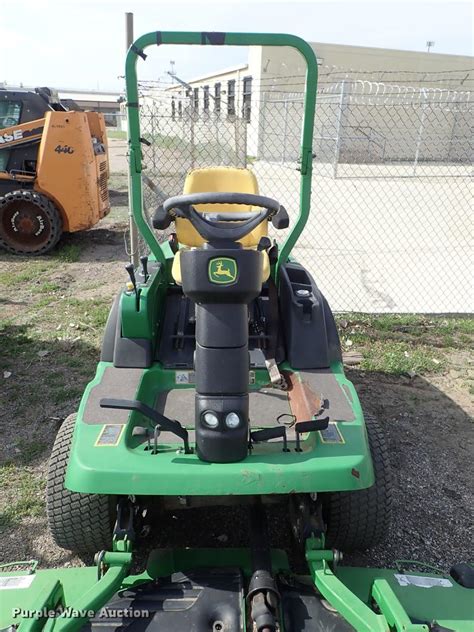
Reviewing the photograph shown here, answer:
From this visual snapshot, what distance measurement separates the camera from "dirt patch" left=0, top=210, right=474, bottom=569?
2.46 m

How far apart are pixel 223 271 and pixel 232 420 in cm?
49

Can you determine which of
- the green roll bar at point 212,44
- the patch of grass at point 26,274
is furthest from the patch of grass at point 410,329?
the patch of grass at point 26,274

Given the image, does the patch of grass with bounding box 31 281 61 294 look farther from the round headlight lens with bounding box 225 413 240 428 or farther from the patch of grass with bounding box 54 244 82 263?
the round headlight lens with bounding box 225 413 240 428

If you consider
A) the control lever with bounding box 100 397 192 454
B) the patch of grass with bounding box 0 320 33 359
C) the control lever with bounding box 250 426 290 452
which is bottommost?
the patch of grass with bounding box 0 320 33 359

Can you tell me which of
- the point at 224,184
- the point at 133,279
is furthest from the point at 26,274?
the point at 133,279

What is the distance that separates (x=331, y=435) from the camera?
203 centimetres

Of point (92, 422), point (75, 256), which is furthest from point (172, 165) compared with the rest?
point (92, 422)

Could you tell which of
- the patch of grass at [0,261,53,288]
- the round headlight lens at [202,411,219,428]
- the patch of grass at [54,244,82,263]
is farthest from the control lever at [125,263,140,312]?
the patch of grass at [54,244,82,263]

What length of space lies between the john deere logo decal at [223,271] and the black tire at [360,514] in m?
1.01

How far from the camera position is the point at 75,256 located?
705 cm

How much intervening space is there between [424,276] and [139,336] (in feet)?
14.1

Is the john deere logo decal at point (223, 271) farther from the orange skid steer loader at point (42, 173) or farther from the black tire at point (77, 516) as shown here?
the orange skid steer loader at point (42, 173)

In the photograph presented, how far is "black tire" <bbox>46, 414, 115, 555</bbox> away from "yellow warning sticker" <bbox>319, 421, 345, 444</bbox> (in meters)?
0.86

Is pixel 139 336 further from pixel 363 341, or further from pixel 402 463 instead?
pixel 363 341
